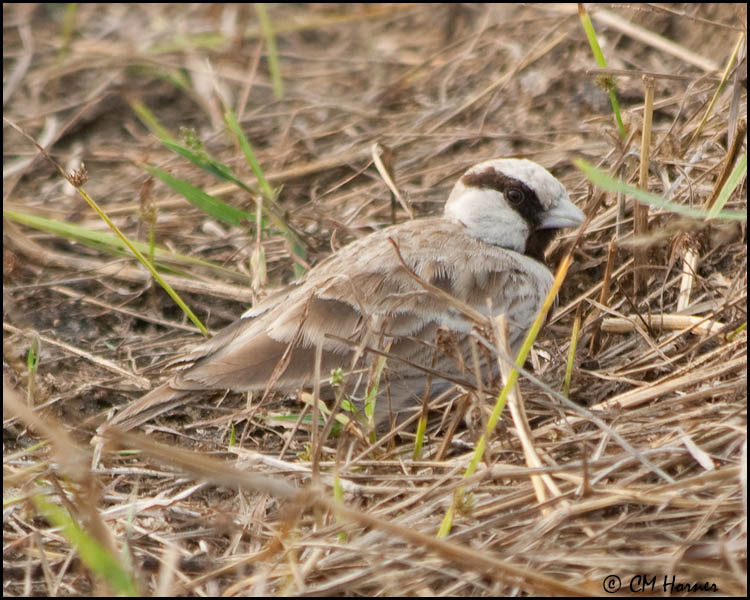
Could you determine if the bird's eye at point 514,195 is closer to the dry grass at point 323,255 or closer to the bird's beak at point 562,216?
the bird's beak at point 562,216

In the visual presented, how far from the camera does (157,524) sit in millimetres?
3463

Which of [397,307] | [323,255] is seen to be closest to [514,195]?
[397,307]

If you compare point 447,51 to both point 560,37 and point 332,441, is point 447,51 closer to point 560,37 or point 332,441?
point 560,37

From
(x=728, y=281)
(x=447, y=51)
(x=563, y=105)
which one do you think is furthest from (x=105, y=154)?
(x=728, y=281)

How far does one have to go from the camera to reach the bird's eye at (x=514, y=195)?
4.46 metres

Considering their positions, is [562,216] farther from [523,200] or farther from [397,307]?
[397,307]

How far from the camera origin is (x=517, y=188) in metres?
4.46

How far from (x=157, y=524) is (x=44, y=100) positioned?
180 inches

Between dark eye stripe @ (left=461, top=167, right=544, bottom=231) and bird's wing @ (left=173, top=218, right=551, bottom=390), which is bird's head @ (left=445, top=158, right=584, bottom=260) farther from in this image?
bird's wing @ (left=173, top=218, right=551, bottom=390)

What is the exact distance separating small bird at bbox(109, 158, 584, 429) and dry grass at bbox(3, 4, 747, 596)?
20 centimetres

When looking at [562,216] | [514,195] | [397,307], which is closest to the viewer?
[397,307]

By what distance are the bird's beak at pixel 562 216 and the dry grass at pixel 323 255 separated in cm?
8

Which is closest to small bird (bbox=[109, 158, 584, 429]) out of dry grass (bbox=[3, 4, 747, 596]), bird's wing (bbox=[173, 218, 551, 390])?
bird's wing (bbox=[173, 218, 551, 390])

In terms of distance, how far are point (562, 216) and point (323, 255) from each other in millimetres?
1340
